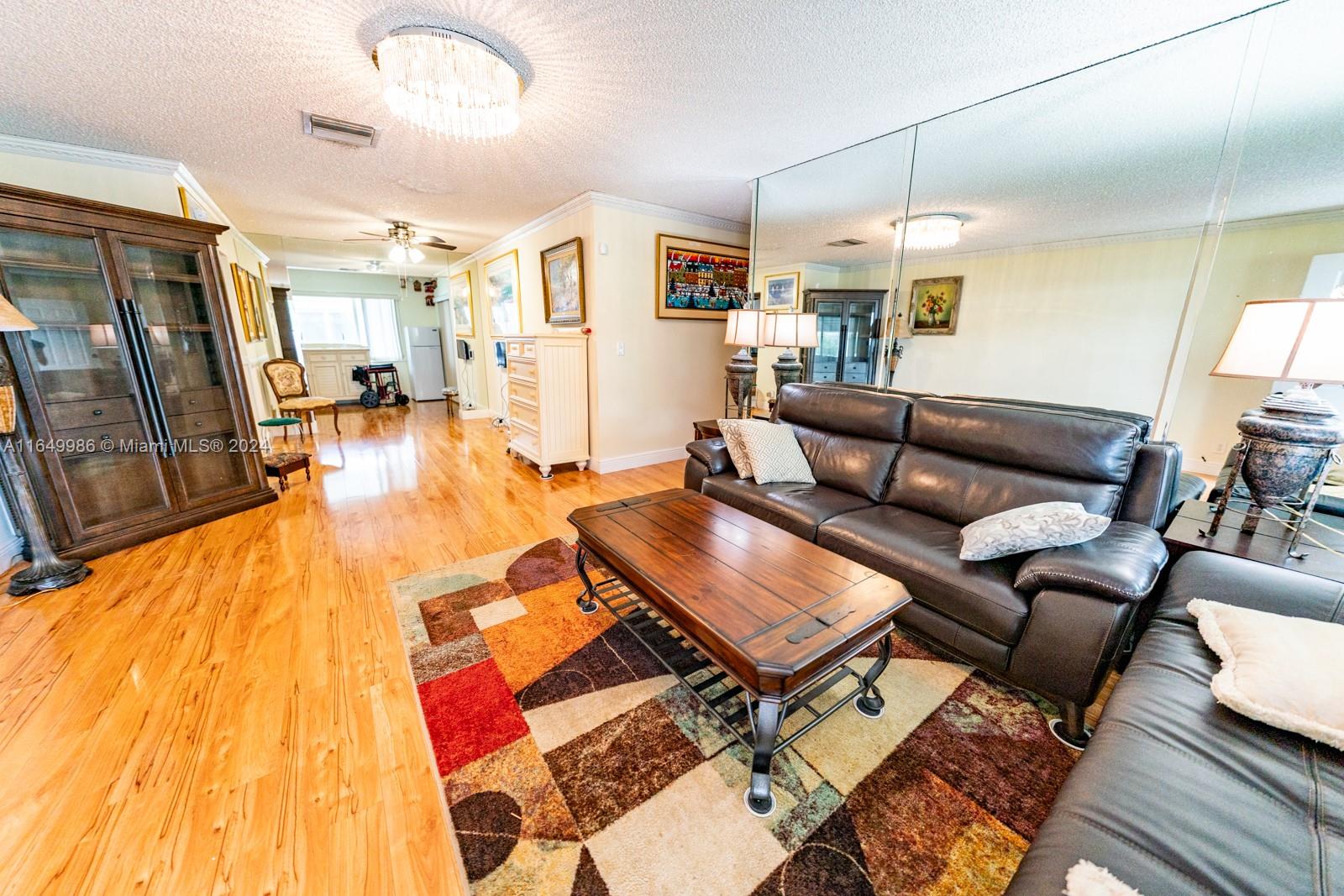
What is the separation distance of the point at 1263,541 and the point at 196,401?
527cm

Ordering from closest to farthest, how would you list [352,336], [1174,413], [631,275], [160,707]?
[160,707] < [1174,413] < [631,275] < [352,336]

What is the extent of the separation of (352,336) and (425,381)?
1.47 m

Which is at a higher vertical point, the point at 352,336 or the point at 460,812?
the point at 352,336

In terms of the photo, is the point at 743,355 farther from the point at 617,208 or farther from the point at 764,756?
the point at 764,756

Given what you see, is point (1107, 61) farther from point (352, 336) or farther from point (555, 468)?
point (352, 336)

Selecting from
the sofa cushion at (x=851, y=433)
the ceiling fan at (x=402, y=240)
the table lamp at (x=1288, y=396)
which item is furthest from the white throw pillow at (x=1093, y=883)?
the ceiling fan at (x=402, y=240)

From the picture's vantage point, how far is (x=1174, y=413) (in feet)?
6.97

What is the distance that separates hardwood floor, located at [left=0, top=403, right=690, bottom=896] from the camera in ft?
3.46

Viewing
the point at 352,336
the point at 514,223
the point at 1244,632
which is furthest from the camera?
the point at 352,336

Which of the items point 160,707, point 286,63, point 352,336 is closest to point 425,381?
point 352,336

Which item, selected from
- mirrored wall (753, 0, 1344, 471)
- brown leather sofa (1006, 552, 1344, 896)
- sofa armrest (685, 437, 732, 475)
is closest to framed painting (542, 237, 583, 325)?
mirrored wall (753, 0, 1344, 471)

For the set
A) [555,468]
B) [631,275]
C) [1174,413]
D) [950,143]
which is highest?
[950,143]

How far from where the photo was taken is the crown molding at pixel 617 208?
3.66 m

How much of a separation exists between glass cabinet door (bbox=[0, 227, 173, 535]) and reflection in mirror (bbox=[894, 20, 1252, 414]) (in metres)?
4.62
